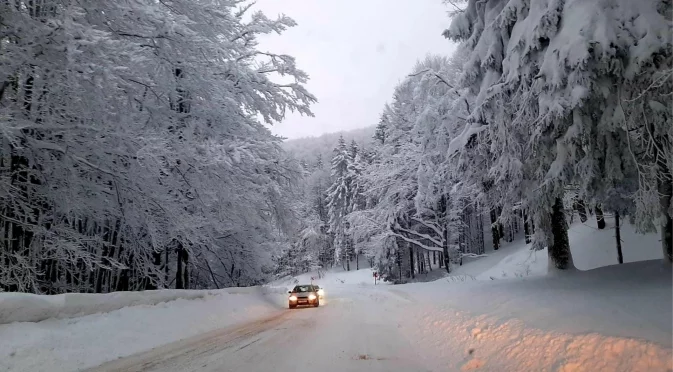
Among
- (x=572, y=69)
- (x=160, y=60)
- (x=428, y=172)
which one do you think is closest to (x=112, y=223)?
(x=160, y=60)

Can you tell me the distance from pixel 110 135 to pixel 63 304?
373 centimetres

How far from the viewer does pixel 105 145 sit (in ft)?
31.3

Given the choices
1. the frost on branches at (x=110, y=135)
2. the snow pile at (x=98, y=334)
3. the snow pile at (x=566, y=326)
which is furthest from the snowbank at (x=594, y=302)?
the frost on branches at (x=110, y=135)

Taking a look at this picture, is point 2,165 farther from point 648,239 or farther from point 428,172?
point 648,239

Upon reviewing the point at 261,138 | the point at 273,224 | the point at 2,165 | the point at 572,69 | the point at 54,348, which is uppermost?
the point at 261,138

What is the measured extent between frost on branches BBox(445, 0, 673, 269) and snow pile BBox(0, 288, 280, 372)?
30.9 ft

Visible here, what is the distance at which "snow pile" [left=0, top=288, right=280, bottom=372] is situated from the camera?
679 cm

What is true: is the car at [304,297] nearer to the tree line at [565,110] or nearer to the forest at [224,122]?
the forest at [224,122]

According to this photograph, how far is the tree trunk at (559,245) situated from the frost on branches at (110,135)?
30.9 feet

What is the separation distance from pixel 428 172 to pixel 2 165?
23.1 m

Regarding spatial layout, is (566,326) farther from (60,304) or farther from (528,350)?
(60,304)

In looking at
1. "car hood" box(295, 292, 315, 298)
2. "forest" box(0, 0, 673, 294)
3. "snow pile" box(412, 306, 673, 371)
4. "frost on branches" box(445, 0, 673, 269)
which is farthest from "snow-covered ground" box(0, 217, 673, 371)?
"car hood" box(295, 292, 315, 298)

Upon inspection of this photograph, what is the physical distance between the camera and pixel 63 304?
28.4 ft

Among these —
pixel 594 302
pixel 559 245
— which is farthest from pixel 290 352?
pixel 559 245
